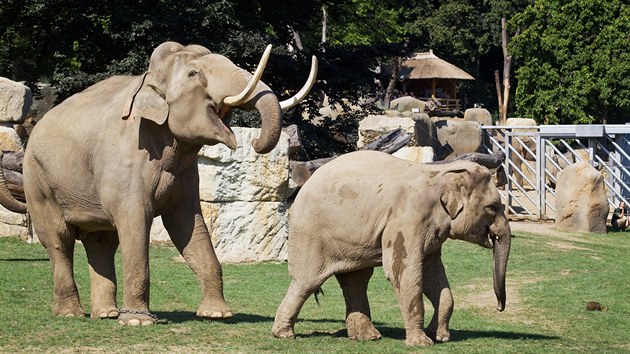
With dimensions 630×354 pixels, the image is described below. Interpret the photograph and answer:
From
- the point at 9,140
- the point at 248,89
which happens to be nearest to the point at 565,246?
the point at 9,140

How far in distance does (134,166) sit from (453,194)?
2.70 metres

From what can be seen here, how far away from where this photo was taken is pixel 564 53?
5288cm

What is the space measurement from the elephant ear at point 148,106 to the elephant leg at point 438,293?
2.51 metres

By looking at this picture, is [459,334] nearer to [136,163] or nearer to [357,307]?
[357,307]

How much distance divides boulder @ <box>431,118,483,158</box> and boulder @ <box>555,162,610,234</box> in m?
9.30

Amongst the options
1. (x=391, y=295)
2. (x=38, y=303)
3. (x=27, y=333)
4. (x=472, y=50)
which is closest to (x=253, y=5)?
(x=391, y=295)

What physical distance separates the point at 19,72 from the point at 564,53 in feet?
92.4

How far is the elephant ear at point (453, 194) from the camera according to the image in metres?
9.84

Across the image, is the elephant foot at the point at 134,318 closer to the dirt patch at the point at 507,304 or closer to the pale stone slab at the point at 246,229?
the dirt patch at the point at 507,304

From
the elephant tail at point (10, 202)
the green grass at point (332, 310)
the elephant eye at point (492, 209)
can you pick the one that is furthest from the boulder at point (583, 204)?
the elephant eye at point (492, 209)

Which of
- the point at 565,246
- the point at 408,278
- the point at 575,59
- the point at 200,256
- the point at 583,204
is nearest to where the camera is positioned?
the point at 408,278

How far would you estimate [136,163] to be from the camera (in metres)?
10.6

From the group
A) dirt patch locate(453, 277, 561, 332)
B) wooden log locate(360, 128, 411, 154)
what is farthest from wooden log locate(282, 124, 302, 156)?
dirt patch locate(453, 277, 561, 332)

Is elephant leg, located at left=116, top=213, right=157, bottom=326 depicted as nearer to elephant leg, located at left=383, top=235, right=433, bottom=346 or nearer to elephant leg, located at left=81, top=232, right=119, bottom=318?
elephant leg, located at left=81, top=232, right=119, bottom=318
